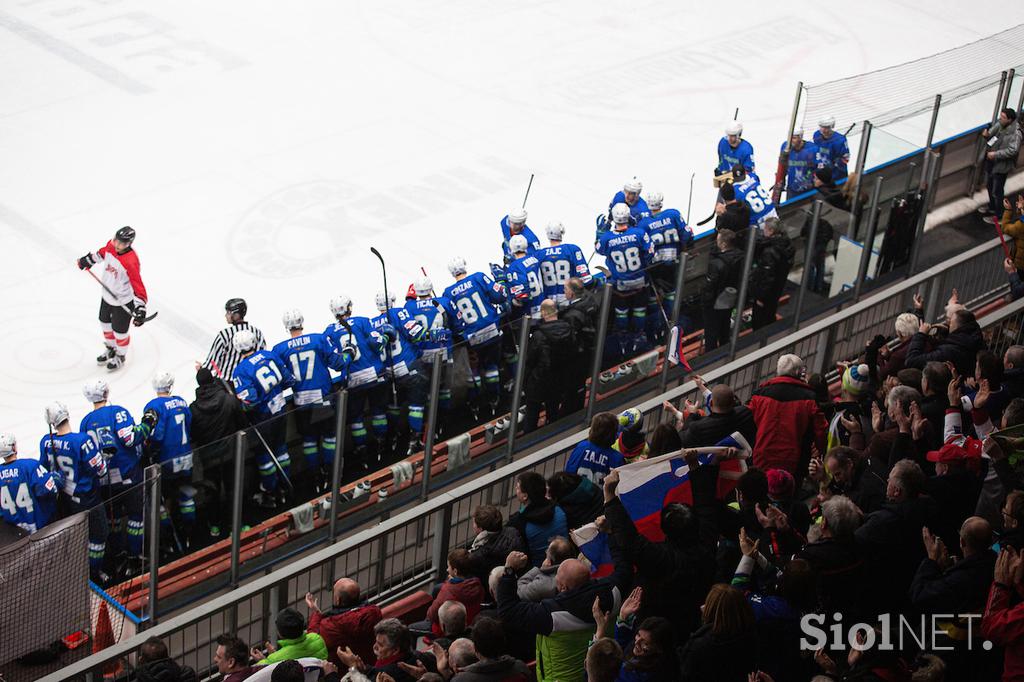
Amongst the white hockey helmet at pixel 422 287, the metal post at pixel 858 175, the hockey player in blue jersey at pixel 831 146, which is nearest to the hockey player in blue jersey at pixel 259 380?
the white hockey helmet at pixel 422 287

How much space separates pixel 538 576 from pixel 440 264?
19.0ft

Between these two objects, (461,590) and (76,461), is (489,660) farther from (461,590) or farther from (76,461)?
(76,461)

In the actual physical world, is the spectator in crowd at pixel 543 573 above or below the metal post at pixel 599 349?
above

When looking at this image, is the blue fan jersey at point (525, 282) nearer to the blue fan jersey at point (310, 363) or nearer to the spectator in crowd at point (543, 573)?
the blue fan jersey at point (310, 363)

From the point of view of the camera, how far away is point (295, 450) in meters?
5.96

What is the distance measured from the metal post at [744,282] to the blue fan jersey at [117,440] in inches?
129

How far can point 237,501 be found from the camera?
5824 mm

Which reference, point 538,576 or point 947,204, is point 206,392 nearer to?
point 538,576

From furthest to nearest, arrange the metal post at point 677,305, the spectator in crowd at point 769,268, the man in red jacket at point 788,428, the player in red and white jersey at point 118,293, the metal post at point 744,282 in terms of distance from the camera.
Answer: the player in red and white jersey at point 118,293
the spectator in crowd at point 769,268
the metal post at point 744,282
the metal post at point 677,305
the man in red jacket at point 788,428

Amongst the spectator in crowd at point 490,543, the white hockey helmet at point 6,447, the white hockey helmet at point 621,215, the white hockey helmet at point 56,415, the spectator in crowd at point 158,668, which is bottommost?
the white hockey helmet at point 6,447

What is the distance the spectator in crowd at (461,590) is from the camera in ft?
15.8

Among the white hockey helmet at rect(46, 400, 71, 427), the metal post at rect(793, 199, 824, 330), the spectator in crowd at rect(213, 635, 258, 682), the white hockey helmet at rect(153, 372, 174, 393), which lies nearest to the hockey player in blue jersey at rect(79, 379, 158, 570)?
the white hockey helmet at rect(46, 400, 71, 427)

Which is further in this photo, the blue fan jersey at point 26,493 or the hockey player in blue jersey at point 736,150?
the hockey player in blue jersey at point 736,150

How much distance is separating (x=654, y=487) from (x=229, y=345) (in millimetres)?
3340
